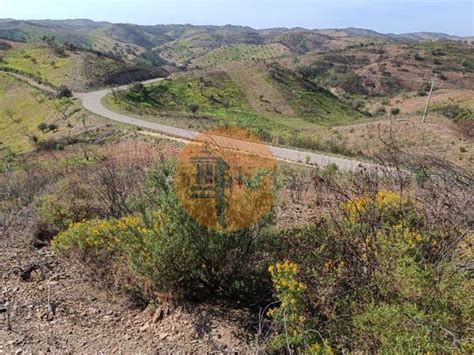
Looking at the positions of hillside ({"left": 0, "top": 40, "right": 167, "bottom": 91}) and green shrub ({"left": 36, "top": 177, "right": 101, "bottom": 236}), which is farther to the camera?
hillside ({"left": 0, "top": 40, "right": 167, "bottom": 91})

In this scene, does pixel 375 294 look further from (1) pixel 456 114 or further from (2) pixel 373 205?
(1) pixel 456 114

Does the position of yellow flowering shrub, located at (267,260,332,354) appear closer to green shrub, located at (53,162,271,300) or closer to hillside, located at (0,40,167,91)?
green shrub, located at (53,162,271,300)

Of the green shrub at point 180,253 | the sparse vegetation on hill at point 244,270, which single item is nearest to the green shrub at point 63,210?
the sparse vegetation on hill at point 244,270

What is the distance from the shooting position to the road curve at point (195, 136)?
18297mm

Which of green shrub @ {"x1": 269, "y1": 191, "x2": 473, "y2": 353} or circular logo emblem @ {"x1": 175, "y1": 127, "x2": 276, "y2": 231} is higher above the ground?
circular logo emblem @ {"x1": 175, "y1": 127, "x2": 276, "y2": 231}

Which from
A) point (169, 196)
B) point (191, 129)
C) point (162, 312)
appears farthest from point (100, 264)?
point (191, 129)

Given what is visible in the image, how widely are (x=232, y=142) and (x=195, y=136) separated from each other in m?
3.47

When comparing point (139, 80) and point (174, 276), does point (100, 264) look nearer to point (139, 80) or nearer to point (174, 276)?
point (174, 276)

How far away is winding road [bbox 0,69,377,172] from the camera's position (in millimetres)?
18391

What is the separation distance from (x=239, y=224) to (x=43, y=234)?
167 inches

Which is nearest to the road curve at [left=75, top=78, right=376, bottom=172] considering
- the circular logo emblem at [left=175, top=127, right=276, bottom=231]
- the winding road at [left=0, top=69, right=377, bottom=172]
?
the winding road at [left=0, top=69, right=377, bottom=172]

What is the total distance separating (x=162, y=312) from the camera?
17.2 ft

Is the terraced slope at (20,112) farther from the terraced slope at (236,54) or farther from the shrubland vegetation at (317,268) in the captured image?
the terraced slope at (236,54)

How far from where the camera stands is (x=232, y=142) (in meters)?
20.9
